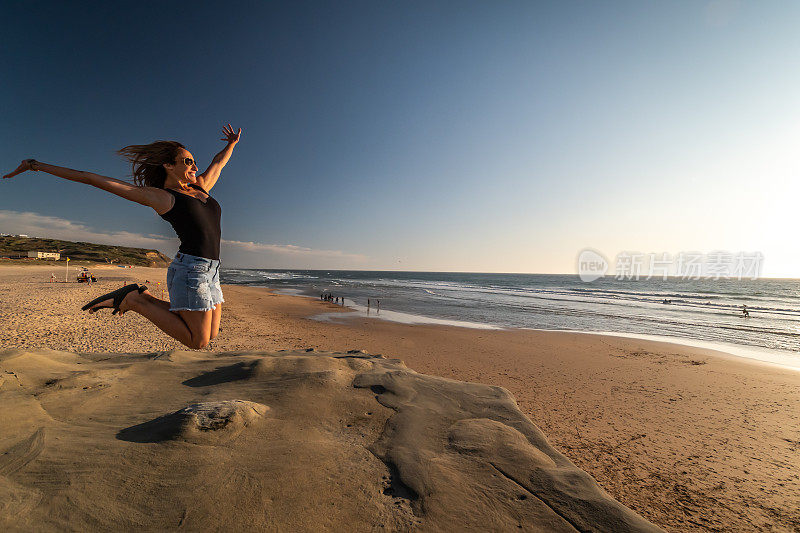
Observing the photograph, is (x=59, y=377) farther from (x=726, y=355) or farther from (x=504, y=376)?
(x=726, y=355)

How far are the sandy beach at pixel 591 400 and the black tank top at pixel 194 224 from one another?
63.9 inches

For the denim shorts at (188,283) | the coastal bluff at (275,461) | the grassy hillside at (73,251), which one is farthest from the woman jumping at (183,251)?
the grassy hillside at (73,251)

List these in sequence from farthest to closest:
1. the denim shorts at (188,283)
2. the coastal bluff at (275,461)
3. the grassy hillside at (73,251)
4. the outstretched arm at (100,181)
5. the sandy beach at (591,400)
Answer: the grassy hillside at (73,251) < the sandy beach at (591,400) < the denim shorts at (188,283) < the outstretched arm at (100,181) < the coastal bluff at (275,461)

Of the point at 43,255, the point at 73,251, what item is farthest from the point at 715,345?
the point at 73,251

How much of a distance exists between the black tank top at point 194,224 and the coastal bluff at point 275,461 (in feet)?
4.94

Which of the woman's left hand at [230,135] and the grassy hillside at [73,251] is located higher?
the woman's left hand at [230,135]

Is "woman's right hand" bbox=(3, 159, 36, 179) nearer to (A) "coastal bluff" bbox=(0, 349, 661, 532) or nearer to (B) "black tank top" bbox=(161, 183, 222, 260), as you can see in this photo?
(B) "black tank top" bbox=(161, 183, 222, 260)

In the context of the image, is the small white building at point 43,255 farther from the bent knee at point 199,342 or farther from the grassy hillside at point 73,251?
the bent knee at point 199,342

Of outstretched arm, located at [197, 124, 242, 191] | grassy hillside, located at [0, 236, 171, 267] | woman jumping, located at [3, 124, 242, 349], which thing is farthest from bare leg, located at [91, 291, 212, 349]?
grassy hillside, located at [0, 236, 171, 267]

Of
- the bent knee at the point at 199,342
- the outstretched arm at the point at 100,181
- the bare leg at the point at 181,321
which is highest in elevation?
the outstretched arm at the point at 100,181

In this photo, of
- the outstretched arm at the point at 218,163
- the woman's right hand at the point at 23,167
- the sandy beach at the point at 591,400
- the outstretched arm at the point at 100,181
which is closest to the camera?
the outstretched arm at the point at 100,181

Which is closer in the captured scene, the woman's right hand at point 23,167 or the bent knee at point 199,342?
the woman's right hand at point 23,167

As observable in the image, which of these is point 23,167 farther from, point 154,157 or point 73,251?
point 73,251

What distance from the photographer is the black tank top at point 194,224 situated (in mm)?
3068
